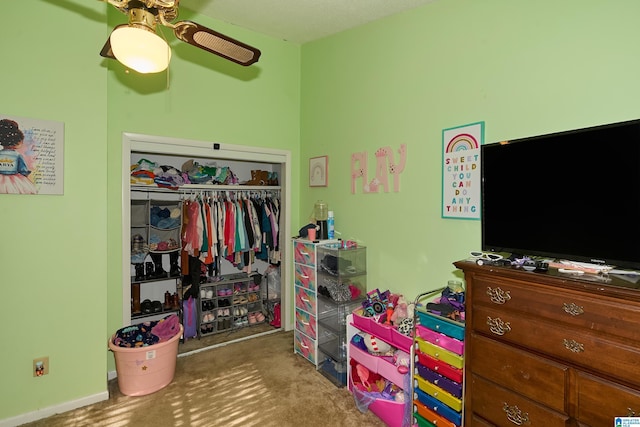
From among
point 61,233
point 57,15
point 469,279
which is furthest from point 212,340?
point 57,15

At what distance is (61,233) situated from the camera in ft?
7.25

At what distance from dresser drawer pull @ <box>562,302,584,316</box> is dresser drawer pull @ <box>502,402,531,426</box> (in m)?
0.50

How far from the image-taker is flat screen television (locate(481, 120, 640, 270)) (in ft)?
4.18

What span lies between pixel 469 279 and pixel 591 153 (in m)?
0.76

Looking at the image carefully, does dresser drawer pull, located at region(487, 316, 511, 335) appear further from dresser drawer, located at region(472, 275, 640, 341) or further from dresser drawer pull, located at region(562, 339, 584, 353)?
dresser drawer pull, located at region(562, 339, 584, 353)

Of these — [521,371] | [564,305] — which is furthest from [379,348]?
[564,305]

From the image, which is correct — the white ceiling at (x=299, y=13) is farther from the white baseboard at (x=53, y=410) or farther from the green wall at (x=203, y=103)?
the white baseboard at (x=53, y=410)

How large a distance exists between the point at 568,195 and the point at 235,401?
2.45m

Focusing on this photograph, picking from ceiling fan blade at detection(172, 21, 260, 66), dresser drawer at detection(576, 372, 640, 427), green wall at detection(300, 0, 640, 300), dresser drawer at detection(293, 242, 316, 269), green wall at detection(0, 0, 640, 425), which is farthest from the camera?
dresser drawer at detection(293, 242, 316, 269)

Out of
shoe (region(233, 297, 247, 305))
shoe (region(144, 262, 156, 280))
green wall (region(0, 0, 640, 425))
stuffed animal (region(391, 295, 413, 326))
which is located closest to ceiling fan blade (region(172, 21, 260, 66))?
green wall (region(0, 0, 640, 425))

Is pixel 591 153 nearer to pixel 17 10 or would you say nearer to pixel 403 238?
pixel 403 238

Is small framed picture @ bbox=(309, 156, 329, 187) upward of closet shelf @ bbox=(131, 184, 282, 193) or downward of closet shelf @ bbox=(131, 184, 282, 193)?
upward

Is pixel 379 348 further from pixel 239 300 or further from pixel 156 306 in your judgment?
pixel 156 306

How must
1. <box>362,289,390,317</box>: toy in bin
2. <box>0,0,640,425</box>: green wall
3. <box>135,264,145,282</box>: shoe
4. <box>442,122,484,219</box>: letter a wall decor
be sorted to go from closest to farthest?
<box>0,0,640,425</box>: green wall < <box>442,122,484,219</box>: letter a wall decor < <box>362,289,390,317</box>: toy in bin < <box>135,264,145,282</box>: shoe
